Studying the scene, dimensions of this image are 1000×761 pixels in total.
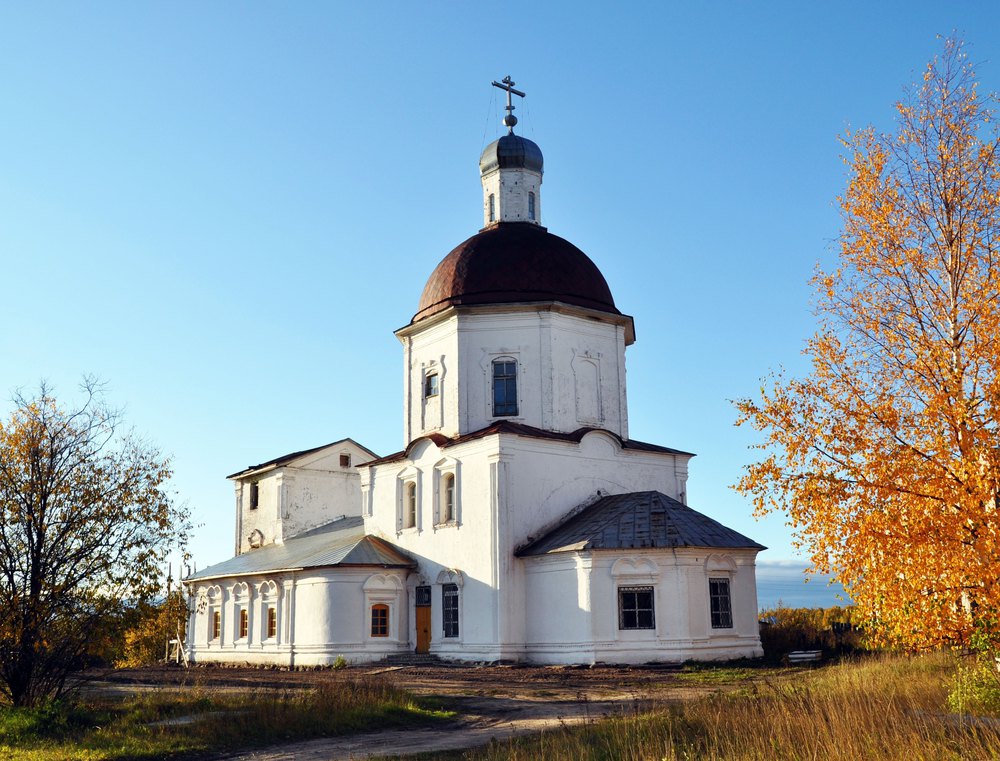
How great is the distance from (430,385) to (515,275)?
4.31 meters

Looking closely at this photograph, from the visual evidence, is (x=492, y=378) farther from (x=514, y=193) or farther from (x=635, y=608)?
(x=635, y=608)

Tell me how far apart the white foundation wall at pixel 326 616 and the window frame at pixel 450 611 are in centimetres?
171

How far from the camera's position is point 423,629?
27.1 metres

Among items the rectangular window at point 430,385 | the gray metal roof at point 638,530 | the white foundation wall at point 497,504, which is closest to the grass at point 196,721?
the gray metal roof at point 638,530

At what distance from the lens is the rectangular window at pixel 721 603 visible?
23281 mm

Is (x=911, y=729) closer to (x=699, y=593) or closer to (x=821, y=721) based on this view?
(x=821, y=721)

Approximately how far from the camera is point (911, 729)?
27.3ft

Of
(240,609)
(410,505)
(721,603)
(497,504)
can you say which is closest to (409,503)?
(410,505)

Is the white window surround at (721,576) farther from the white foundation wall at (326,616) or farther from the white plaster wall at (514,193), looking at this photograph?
the white plaster wall at (514,193)

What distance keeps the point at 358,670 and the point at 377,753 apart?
14.1m

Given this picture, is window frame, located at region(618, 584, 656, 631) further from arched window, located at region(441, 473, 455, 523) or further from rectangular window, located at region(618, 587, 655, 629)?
arched window, located at region(441, 473, 455, 523)

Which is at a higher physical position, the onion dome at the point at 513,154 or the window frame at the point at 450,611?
the onion dome at the point at 513,154

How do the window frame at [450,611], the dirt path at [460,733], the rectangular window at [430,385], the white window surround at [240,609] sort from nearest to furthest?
the dirt path at [460,733] → the window frame at [450,611] → the rectangular window at [430,385] → the white window surround at [240,609]

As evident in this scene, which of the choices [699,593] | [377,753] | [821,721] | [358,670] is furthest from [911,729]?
[358,670]
